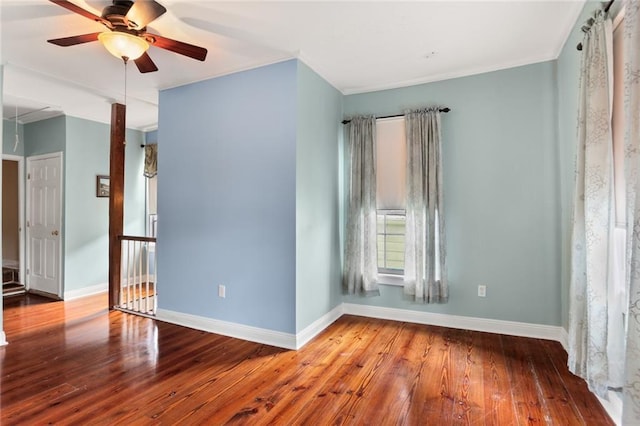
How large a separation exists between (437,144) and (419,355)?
2.08 m

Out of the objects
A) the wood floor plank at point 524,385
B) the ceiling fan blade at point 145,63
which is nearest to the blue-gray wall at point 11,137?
the ceiling fan blade at point 145,63

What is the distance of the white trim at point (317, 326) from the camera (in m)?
3.08

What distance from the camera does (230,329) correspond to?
3.31m

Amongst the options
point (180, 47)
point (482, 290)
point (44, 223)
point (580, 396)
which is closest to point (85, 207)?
point (44, 223)

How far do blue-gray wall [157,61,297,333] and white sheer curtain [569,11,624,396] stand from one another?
2112 mm

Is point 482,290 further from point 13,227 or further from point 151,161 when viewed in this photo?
point 13,227

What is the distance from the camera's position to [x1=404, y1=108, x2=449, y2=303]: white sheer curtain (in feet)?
11.4

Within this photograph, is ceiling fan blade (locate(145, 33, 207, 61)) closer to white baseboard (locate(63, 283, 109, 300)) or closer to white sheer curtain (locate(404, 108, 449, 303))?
white sheer curtain (locate(404, 108, 449, 303))

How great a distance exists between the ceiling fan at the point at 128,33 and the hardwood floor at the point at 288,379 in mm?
2379

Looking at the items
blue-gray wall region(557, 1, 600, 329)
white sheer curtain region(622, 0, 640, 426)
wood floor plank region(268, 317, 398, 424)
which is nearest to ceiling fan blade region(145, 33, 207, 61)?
white sheer curtain region(622, 0, 640, 426)

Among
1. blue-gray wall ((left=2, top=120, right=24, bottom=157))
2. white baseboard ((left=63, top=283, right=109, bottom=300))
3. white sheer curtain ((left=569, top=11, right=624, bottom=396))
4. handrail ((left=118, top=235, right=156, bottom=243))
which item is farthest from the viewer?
blue-gray wall ((left=2, top=120, right=24, bottom=157))

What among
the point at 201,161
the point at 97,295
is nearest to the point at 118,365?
the point at 201,161

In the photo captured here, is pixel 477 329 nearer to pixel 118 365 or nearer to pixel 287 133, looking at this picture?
pixel 287 133

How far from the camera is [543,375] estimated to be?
2.48m
